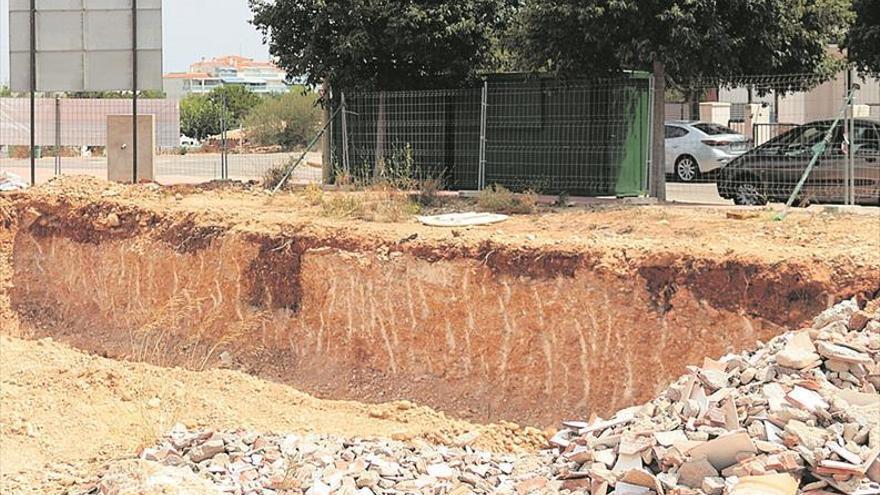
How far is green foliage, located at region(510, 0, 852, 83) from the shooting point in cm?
1709

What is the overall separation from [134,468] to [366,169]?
10896mm

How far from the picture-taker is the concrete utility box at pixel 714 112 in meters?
32.4

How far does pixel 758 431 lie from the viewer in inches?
329

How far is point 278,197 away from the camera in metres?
19.0

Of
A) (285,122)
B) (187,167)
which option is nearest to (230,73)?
(285,122)

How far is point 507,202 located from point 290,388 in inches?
177

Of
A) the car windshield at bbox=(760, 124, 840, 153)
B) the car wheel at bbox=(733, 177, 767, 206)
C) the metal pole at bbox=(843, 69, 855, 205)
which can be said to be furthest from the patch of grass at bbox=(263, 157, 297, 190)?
the metal pole at bbox=(843, 69, 855, 205)

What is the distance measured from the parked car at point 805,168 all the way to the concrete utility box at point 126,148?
10848 millimetres

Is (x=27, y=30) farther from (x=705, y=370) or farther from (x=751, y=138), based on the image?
(x=705, y=370)

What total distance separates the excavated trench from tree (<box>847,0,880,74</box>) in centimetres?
986

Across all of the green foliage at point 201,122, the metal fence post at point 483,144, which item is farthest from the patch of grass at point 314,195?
the green foliage at point 201,122

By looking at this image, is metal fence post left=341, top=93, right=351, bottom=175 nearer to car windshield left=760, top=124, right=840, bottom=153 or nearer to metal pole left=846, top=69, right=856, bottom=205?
car windshield left=760, top=124, right=840, bottom=153

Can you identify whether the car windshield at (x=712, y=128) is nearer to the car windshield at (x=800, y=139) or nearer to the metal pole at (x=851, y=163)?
the car windshield at (x=800, y=139)

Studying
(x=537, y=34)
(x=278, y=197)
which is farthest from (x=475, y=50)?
(x=278, y=197)
